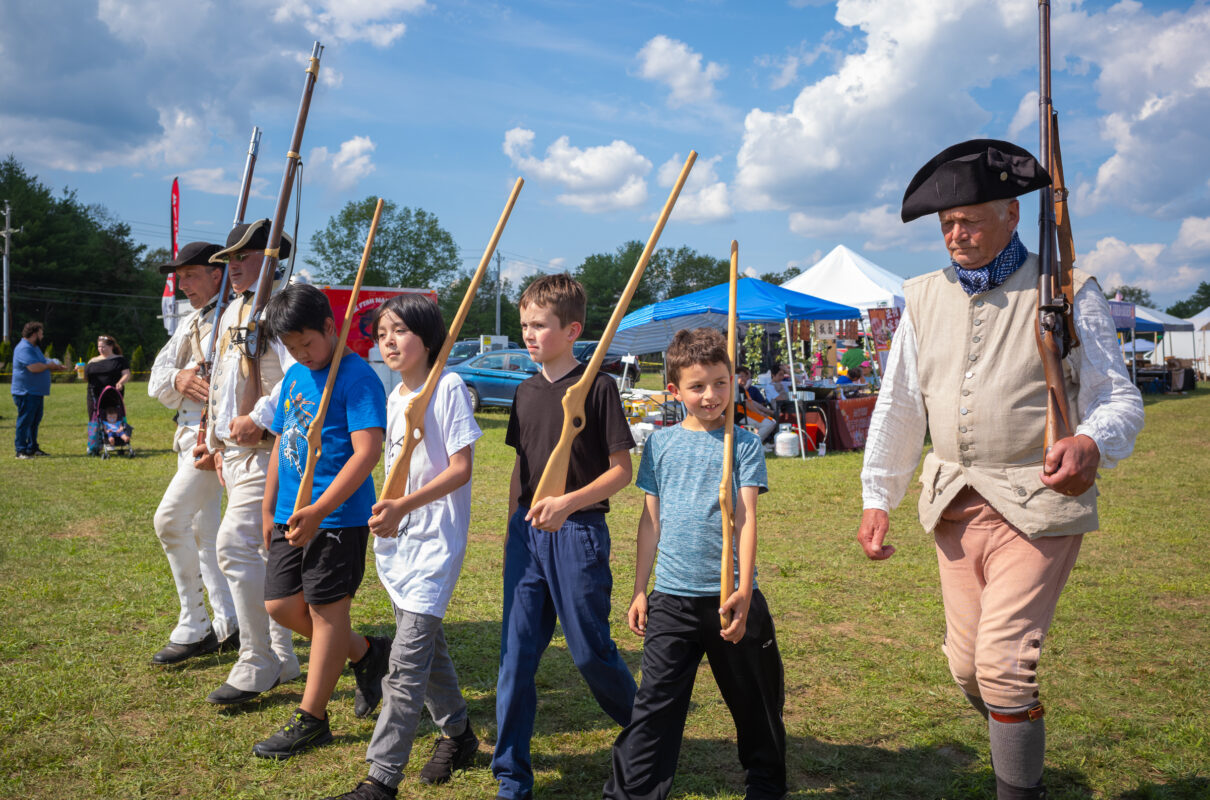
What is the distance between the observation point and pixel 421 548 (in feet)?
9.78

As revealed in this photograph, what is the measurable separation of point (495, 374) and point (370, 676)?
1615 centimetres

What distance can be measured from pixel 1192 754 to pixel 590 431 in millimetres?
2773

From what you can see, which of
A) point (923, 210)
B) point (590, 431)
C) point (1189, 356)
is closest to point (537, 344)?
point (590, 431)

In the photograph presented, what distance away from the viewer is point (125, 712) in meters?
3.79

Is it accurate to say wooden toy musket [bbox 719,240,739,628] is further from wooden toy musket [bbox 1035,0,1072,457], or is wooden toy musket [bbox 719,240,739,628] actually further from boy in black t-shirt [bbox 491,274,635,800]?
wooden toy musket [bbox 1035,0,1072,457]

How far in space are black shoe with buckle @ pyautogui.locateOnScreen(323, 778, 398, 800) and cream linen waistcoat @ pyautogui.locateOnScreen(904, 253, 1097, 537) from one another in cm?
198

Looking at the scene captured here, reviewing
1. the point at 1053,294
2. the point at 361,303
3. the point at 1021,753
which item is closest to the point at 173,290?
the point at 361,303

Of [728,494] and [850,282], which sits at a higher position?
[850,282]

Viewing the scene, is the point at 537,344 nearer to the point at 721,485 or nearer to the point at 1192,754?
the point at 721,485

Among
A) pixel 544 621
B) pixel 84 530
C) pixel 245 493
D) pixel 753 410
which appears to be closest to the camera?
pixel 544 621

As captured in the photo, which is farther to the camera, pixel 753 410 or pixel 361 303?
pixel 361 303

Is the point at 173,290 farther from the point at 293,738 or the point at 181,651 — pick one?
the point at 293,738

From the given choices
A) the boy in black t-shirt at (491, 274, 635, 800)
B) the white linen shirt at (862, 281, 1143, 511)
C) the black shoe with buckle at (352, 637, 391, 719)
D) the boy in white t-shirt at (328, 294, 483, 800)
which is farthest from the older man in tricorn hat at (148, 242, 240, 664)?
the white linen shirt at (862, 281, 1143, 511)

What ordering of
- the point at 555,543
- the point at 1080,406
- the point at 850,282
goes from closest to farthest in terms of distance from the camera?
1. the point at 1080,406
2. the point at 555,543
3. the point at 850,282
